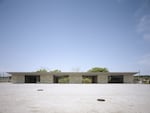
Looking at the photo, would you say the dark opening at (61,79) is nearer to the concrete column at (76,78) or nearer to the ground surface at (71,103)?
the concrete column at (76,78)

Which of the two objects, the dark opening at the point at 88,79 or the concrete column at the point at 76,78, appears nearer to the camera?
the concrete column at the point at 76,78

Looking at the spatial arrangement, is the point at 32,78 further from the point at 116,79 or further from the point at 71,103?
the point at 71,103

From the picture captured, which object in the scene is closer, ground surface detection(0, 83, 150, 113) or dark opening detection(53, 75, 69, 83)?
ground surface detection(0, 83, 150, 113)

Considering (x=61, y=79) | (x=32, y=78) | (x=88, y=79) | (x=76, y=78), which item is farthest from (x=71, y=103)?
(x=61, y=79)

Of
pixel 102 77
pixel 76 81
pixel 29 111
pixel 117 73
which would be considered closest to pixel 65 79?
pixel 76 81

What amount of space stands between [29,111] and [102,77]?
104 feet

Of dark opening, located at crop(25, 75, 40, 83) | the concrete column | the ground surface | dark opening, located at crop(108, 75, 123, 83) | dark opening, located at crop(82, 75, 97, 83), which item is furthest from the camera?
dark opening, located at crop(82, 75, 97, 83)

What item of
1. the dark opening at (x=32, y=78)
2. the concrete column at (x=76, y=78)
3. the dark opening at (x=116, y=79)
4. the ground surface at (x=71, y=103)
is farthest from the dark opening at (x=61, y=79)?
the ground surface at (x=71, y=103)

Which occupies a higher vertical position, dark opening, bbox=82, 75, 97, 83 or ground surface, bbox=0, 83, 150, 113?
ground surface, bbox=0, 83, 150, 113

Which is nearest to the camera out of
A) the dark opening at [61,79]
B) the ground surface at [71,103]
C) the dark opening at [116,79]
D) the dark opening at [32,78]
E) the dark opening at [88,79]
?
the ground surface at [71,103]

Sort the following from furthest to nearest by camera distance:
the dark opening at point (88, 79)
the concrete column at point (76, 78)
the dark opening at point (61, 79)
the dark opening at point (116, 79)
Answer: the dark opening at point (88, 79)
the dark opening at point (61, 79)
the dark opening at point (116, 79)
the concrete column at point (76, 78)

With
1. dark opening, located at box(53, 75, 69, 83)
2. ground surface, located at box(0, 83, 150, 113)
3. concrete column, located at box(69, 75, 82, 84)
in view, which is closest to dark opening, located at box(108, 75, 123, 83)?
concrete column, located at box(69, 75, 82, 84)

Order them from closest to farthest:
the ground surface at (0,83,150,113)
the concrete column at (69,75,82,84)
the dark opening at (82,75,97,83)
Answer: the ground surface at (0,83,150,113)
the concrete column at (69,75,82,84)
the dark opening at (82,75,97,83)

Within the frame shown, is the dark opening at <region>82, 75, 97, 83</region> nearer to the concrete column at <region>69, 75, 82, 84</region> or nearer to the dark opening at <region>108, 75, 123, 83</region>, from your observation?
the concrete column at <region>69, 75, 82, 84</region>
